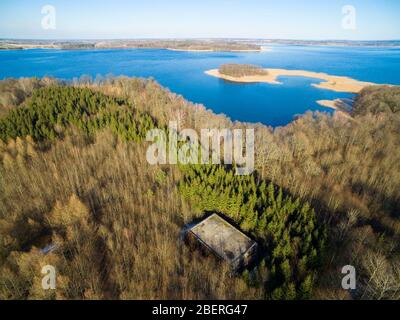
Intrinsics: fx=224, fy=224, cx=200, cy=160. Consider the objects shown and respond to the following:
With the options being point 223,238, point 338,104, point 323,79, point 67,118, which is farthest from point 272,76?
point 223,238

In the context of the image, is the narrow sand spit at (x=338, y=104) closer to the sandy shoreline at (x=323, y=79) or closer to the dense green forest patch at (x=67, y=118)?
the sandy shoreline at (x=323, y=79)

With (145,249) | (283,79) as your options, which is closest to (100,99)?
(145,249)

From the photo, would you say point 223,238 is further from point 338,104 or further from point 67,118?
point 338,104

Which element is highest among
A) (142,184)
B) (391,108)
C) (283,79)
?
(283,79)

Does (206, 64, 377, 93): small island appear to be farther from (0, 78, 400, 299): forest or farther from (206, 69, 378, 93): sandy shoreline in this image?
(0, 78, 400, 299): forest

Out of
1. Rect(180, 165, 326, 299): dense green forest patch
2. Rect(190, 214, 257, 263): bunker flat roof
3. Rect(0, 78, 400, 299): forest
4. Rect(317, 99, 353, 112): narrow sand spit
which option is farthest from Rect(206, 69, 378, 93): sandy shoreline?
Rect(190, 214, 257, 263): bunker flat roof
